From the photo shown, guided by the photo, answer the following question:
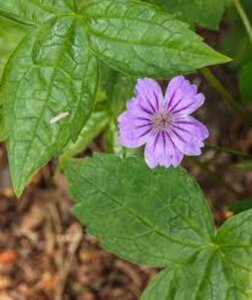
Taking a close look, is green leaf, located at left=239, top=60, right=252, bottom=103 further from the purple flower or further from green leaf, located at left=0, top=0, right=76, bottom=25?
green leaf, located at left=0, top=0, right=76, bottom=25

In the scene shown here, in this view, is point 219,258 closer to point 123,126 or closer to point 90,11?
point 123,126

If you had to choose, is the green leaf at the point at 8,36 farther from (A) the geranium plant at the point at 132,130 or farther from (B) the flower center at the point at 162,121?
(B) the flower center at the point at 162,121

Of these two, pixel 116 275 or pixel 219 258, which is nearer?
pixel 219 258

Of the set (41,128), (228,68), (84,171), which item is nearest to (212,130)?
(228,68)

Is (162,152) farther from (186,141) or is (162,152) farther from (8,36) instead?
(8,36)

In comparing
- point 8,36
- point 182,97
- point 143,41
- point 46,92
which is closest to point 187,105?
point 182,97

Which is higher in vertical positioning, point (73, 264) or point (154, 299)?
point (154, 299)

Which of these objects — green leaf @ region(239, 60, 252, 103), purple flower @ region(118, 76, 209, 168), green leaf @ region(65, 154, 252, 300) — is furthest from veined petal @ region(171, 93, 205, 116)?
green leaf @ region(239, 60, 252, 103)
